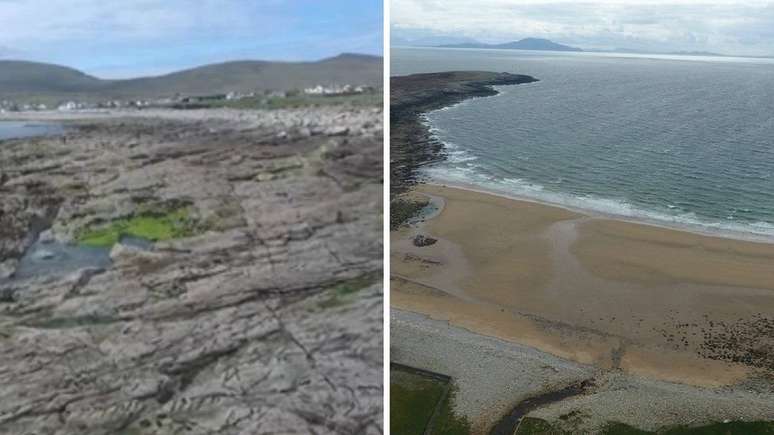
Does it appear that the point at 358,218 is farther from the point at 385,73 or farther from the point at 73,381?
the point at 73,381

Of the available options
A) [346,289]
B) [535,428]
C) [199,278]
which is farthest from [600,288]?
[199,278]

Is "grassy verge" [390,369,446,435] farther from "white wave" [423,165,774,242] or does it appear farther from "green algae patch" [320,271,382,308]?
"white wave" [423,165,774,242]

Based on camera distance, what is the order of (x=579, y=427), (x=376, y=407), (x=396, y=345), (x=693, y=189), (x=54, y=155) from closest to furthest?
1. (x=54, y=155)
2. (x=376, y=407)
3. (x=579, y=427)
4. (x=396, y=345)
5. (x=693, y=189)

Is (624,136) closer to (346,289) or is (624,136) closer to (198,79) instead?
(346,289)

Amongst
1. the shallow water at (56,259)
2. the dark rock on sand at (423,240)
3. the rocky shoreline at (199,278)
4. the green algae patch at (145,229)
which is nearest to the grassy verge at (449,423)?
the rocky shoreline at (199,278)

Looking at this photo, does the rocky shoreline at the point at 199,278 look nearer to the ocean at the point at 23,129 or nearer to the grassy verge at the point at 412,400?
the ocean at the point at 23,129

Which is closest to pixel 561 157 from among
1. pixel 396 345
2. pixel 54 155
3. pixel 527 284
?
pixel 527 284

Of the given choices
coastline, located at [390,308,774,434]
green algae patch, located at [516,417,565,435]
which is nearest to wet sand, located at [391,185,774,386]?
coastline, located at [390,308,774,434]
